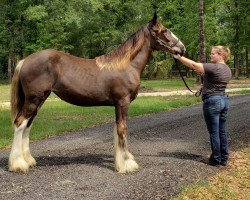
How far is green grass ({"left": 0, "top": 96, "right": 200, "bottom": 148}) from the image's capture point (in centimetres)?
1363

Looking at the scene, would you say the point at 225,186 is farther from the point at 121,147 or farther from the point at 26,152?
the point at 26,152

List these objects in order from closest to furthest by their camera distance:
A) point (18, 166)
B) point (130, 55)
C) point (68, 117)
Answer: point (18, 166) → point (130, 55) → point (68, 117)

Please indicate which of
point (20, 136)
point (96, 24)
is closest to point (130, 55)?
point (20, 136)

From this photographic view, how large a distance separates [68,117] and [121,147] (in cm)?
957

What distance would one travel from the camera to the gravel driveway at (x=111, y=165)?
6961mm

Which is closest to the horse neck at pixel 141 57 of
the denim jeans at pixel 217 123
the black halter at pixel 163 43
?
the black halter at pixel 163 43

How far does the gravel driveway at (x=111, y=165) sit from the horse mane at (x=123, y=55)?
207 cm

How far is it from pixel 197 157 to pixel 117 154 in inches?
90.7

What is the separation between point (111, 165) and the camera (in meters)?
8.74

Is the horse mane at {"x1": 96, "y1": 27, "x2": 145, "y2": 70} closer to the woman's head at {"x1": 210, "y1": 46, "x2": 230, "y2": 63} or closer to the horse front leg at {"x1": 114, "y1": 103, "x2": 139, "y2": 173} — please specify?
the horse front leg at {"x1": 114, "y1": 103, "x2": 139, "y2": 173}

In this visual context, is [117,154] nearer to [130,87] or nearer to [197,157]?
[130,87]

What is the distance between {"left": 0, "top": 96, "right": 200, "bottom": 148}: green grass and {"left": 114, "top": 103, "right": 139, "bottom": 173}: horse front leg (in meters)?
4.35

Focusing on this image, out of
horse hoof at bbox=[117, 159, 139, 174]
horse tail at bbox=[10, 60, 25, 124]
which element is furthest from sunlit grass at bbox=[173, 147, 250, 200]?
horse tail at bbox=[10, 60, 25, 124]

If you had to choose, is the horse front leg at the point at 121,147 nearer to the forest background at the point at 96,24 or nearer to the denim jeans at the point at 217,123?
the denim jeans at the point at 217,123
